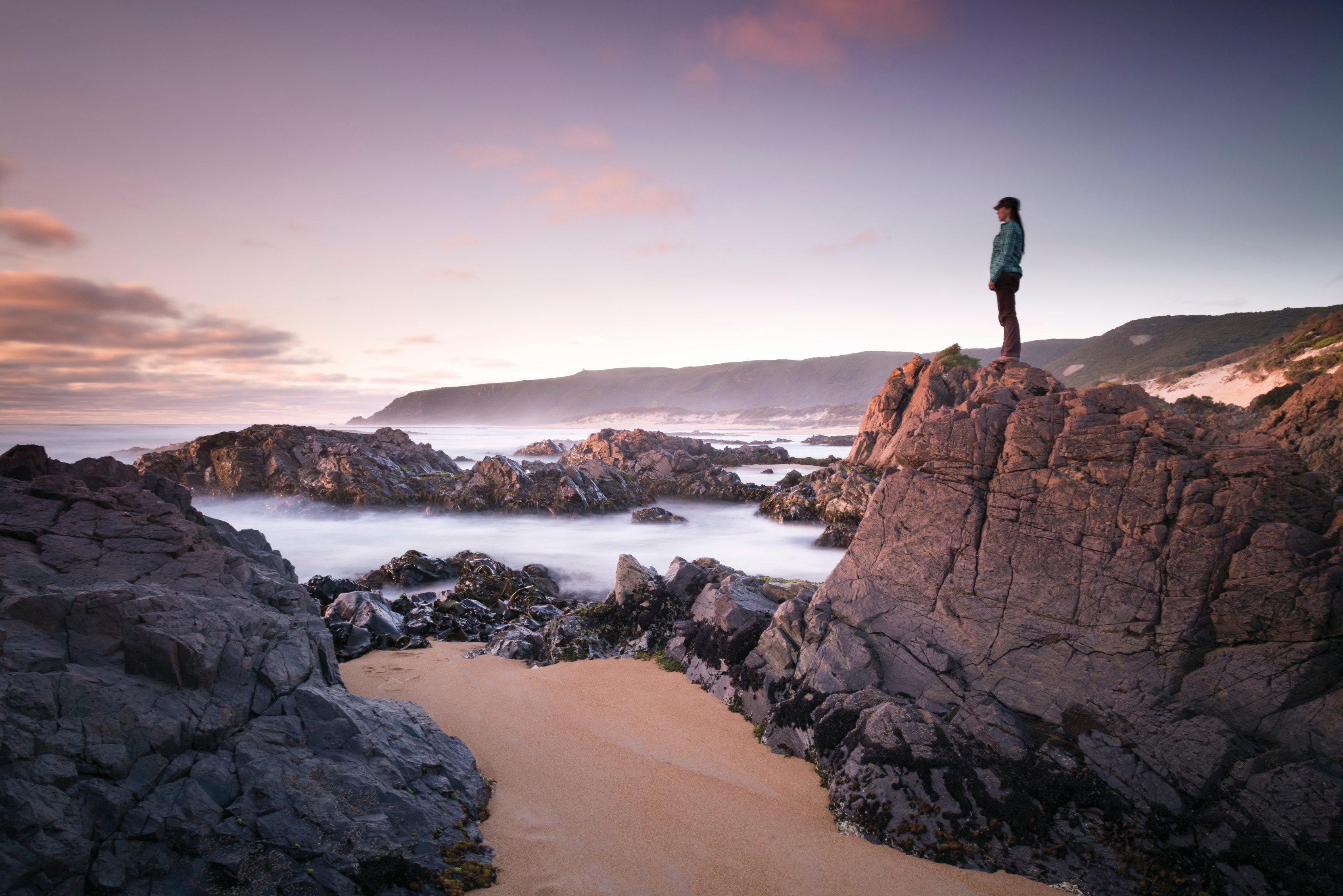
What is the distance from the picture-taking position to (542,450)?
43.7m

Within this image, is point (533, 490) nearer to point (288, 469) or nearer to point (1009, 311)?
point (288, 469)

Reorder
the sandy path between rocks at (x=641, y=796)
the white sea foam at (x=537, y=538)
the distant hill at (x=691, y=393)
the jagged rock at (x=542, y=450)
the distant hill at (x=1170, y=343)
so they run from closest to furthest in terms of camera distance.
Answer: the sandy path between rocks at (x=641, y=796)
the white sea foam at (x=537, y=538)
the jagged rock at (x=542, y=450)
the distant hill at (x=1170, y=343)
the distant hill at (x=691, y=393)

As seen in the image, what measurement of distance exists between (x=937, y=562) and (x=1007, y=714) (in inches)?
61.1

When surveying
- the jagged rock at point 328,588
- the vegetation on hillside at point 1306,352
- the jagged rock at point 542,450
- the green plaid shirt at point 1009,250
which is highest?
the green plaid shirt at point 1009,250

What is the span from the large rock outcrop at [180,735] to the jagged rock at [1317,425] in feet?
46.4

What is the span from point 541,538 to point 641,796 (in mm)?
13463

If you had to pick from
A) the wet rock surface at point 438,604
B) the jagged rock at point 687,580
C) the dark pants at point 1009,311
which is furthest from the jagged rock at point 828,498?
the dark pants at point 1009,311

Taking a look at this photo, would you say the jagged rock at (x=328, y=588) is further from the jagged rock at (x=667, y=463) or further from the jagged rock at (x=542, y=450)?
the jagged rock at (x=542, y=450)

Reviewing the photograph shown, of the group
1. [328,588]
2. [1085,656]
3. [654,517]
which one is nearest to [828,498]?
[654,517]

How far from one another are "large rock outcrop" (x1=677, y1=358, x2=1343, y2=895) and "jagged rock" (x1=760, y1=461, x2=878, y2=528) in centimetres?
1177

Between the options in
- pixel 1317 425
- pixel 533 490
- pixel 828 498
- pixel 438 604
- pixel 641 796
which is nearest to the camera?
pixel 641 796

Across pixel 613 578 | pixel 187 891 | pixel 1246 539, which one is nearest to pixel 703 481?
pixel 613 578

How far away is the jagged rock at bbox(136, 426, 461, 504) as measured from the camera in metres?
22.3

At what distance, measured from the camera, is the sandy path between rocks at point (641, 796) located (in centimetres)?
437
